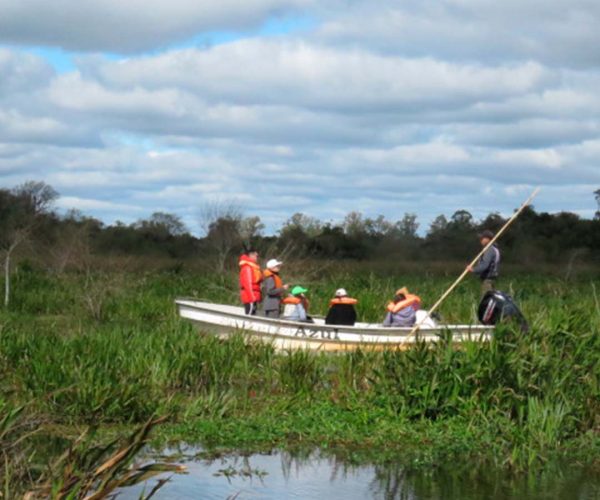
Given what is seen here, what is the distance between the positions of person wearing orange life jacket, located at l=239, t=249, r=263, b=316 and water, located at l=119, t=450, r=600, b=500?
8.91 meters

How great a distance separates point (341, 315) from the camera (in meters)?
17.7

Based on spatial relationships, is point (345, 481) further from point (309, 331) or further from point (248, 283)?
point (248, 283)

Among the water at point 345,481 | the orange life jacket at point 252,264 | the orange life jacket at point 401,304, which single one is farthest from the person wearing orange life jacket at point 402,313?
the water at point 345,481

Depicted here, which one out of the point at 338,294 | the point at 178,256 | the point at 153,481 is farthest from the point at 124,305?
the point at 178,256

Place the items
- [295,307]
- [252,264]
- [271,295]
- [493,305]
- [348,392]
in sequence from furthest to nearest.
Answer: [252,264] → [271,295] → [295,307] → [493,305] → [348,392]

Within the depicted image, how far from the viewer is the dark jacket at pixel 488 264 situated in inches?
704

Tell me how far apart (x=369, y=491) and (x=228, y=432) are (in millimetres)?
2001

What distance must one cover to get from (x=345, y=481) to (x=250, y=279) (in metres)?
9.98

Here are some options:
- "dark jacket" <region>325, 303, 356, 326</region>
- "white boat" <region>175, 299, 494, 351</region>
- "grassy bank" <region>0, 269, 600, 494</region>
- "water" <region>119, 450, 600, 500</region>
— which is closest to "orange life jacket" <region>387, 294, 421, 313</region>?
"white boat" <region>175, 299, 494, 351</region>

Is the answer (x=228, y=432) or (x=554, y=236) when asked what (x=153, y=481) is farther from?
(x=554, y=236)

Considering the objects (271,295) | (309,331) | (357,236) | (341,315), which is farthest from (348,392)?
(357,236)

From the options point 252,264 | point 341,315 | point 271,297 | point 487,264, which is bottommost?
point 341,315

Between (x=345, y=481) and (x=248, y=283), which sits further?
(x=248, y=283)

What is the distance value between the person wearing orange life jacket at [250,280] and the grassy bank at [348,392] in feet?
17.3
